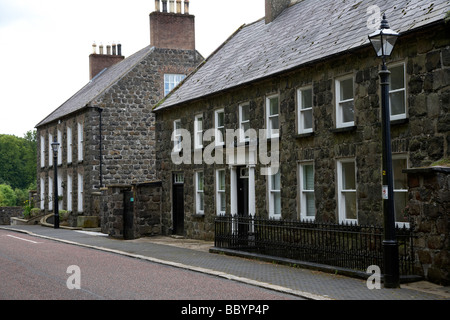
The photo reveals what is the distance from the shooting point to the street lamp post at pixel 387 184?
12.0 meters

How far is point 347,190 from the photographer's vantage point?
55.7ft

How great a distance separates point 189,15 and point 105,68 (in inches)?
535

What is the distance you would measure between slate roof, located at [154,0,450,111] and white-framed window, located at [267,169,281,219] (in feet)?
11.2

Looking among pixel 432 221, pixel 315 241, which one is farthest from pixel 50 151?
pixel 432 221

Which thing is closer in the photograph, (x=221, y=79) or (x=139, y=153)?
(x=221, y=79)

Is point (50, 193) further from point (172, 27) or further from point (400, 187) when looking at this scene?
point (400, 187)

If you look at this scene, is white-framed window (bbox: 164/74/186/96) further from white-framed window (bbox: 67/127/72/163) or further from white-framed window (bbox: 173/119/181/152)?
white-framed window (bbox: 173/119/181/152)

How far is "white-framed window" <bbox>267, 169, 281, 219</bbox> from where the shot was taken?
20359 mm

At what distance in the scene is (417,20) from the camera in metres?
15.0

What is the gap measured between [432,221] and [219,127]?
498 inches

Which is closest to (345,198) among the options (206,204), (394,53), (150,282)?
(394,53)

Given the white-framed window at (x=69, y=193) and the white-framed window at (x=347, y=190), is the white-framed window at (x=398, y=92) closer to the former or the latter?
the white-framed window at (x=347, y=190)

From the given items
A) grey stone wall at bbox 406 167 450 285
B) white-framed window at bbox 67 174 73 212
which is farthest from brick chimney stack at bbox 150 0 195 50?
grey stone wall at bbox 406 167 450 285

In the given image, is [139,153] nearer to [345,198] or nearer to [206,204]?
[206,204]
